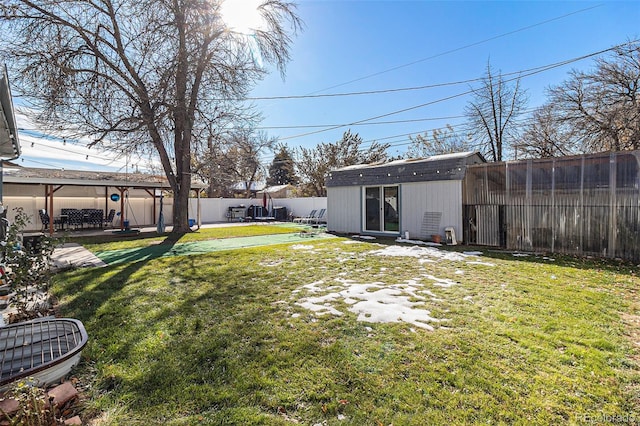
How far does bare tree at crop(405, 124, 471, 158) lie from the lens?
2034cm

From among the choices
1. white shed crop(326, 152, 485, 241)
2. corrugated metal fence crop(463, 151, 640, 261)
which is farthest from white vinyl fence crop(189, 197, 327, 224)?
corrugated metal fence crop(463, 151, 640, 261)

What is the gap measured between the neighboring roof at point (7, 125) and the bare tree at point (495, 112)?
65.1 ft

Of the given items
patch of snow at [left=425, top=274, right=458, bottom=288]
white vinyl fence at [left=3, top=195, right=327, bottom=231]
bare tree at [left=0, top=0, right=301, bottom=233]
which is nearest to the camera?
patch of snow at [left=425, top=274, right=458, bottom=288]

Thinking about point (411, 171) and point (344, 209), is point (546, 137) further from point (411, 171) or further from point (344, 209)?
point (344, 209)

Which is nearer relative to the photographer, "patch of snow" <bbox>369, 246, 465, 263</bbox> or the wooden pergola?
"patch of snow" <bbox>369, 246, 465, 263</bbox>

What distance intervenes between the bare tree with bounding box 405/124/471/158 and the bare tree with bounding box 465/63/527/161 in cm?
126

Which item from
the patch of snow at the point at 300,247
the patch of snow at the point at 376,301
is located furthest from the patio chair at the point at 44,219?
the patch of snow at the point at 376,301

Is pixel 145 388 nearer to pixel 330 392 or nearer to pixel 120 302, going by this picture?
pixel 330 392

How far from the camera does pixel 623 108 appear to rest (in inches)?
444

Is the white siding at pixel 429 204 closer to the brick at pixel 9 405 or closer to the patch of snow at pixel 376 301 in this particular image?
the patch of snow at pixel 376 301

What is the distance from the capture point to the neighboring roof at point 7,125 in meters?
2.79

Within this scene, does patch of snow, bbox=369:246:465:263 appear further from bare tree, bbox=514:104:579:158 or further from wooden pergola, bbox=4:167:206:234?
bare tree, bbox=514:104:579:158

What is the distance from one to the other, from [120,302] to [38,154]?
17427 millimetres

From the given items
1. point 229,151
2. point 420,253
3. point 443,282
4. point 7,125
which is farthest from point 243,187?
point 443,282
